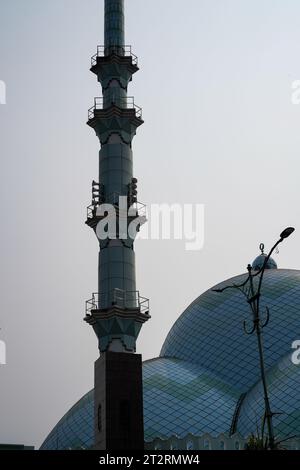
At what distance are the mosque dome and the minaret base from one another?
10980mm

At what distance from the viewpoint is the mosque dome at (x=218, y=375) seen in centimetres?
5107

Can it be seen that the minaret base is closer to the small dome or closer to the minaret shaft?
the minaret shaft

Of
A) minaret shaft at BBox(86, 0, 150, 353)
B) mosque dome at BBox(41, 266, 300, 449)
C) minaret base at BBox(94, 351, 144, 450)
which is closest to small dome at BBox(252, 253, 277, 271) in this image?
mosque dome at BBox(41, 266, 300, 449)

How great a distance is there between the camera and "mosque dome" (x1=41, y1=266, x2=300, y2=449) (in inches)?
2011

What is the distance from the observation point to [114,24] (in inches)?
2355

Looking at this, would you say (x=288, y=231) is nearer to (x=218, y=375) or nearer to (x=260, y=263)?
(x=218, y=375)

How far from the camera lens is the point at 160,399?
176 feet

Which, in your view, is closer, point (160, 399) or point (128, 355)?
point (128, 355)

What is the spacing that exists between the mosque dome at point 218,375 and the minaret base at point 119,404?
10980mm

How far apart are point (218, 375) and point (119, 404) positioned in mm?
23648

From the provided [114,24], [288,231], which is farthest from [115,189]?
[288,231]

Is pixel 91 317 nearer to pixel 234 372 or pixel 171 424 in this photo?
pixel 171 424
